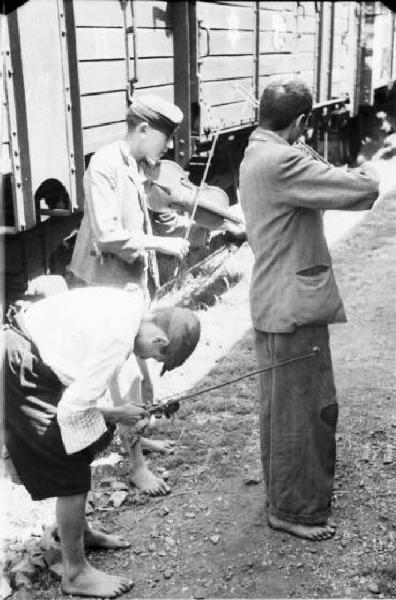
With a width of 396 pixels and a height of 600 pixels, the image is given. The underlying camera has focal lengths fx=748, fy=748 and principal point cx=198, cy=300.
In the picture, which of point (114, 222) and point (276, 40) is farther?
point (276, 40)

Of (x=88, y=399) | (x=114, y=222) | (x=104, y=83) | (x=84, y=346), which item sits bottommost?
(x=88, y=399)

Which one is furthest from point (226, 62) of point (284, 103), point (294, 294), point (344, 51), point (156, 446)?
point (344, 51)

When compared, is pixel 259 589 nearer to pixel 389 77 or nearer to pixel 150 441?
pixel 150 441

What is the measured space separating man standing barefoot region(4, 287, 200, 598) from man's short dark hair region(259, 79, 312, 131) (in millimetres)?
861

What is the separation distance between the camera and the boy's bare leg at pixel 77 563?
108 inches

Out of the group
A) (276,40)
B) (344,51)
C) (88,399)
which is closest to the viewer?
(88,399)

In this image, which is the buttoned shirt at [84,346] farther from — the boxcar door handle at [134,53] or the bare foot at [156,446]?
the boxcar door handle at [134,53]

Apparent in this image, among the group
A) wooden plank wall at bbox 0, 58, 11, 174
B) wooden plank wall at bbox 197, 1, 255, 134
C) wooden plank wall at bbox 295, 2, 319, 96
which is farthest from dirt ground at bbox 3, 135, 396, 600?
wooden plank wall at bbox 295, 2, 319, 96

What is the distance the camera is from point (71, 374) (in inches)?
103

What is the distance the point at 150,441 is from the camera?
4.07m

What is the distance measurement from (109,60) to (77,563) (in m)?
3.85

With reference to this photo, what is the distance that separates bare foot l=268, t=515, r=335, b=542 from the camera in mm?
3209

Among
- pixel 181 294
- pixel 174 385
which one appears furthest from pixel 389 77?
pixel 174 385

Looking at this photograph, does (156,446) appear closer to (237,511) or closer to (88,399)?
(237,511)
